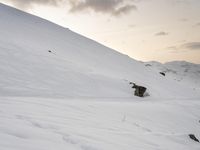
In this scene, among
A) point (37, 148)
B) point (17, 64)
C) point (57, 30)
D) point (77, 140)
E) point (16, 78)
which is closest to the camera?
point (37, 148)

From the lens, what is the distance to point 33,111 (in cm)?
604

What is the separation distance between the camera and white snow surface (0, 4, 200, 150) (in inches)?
180

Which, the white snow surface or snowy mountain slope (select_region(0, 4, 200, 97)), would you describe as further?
snowy mountain slope (select_region(0, 4, 200, 97))

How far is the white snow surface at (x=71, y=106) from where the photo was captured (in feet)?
15.0

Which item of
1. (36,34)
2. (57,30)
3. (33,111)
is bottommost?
(33,111)

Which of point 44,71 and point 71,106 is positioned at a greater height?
point 44,71

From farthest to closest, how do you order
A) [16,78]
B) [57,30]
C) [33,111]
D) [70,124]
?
[57,30] < [16,78] < [33,111] < [70,124]

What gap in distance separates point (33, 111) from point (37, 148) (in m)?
2.58

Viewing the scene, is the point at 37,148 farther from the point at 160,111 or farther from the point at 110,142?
the point at 160,111

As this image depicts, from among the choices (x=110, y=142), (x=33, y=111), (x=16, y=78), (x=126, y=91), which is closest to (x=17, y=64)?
(x=16, y=78)

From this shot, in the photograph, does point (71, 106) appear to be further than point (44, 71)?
No

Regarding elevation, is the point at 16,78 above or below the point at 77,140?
above

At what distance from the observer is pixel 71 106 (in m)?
8.30

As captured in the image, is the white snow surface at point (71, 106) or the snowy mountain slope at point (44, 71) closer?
the white snow surface at point (71, 106)
